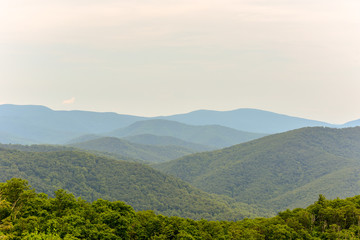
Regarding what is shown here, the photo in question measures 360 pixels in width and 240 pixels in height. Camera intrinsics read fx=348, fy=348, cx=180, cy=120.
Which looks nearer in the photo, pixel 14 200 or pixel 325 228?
pixel 14 200

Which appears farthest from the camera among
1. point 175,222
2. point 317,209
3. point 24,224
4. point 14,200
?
point 317,209

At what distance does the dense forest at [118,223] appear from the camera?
53.0 meters

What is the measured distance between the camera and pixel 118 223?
59.8m

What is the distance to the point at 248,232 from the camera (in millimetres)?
63875

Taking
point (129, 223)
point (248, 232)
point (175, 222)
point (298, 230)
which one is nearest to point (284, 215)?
point (298, 230)

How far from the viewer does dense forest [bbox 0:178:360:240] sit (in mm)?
52969

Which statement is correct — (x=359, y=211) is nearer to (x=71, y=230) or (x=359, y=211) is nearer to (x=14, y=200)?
(x=71, y=230)

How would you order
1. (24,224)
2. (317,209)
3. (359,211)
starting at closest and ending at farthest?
(24,224), (359,211), (317,209)

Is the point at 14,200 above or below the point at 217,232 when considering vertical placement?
above

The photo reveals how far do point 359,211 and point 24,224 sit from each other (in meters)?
62.7

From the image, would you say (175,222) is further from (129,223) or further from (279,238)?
(279,238)

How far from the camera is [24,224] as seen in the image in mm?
51312

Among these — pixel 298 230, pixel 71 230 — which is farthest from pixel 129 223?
pixel 298 230

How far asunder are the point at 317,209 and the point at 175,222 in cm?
3600
